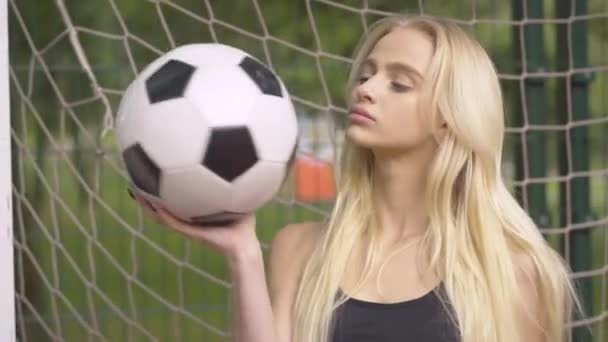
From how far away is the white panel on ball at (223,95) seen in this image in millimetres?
1496

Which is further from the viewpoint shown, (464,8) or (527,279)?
(464,8)

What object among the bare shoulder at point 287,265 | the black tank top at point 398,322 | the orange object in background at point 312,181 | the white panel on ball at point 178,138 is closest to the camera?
the white panel on ball at point 178,138

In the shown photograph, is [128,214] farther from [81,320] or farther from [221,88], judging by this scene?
[221,88]

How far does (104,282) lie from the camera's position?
2.98 metres

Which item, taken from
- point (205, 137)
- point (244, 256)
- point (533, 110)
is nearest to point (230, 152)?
point (205, 137)

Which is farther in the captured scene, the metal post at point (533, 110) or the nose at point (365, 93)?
the metal post at point (533, 110)

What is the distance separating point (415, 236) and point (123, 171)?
3.51 feet

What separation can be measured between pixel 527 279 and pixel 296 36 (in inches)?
54.6

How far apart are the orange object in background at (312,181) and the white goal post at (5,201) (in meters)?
1.20

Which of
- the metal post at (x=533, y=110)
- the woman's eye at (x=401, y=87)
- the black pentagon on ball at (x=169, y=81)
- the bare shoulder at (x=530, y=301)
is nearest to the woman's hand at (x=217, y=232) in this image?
the black pentagon on ball at (x=169, y=81)

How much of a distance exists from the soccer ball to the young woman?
56 mm

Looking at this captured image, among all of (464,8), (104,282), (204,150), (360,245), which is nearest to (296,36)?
(464,8)

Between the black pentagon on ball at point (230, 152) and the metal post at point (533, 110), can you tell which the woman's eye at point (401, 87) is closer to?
the black pentagon on ball at point (230, 152)

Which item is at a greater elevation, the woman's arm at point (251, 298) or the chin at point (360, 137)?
the chin at point (360, 137)
